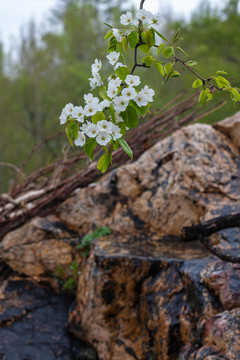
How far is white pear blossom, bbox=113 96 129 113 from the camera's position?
4.60 feet

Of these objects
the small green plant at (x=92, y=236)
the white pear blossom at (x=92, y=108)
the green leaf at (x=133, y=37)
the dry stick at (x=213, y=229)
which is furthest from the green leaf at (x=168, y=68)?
the small green plant at (x=92, y=236)

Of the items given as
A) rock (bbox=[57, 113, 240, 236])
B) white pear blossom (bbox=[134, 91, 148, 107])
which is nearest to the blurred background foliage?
rock (bbox=[57, 113, 240, 236])

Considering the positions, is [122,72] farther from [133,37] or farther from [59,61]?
[59,61]

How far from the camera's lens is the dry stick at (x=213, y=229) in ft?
7.70

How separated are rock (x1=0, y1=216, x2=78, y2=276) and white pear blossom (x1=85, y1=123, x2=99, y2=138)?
3.03 m

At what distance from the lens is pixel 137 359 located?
302 cm

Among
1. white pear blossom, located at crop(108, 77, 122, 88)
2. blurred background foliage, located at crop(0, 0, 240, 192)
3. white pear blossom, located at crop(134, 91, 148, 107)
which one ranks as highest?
blurred background foliage, located at crop(0, 0, 240, 192)

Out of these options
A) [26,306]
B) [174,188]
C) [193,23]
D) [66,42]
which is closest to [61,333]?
[26,306]

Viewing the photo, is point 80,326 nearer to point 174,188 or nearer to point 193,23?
point 174,188

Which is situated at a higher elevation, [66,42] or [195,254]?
[66,42]

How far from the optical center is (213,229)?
96.4 inches

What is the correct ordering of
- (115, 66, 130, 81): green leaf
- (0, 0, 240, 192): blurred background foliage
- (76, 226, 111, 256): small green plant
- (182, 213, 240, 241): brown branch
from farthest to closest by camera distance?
(0, 0, 240, 192): blurred background foliage < (76, 226, 111, 256): small green plant < (182, 213, 240, 241): brown branch < (115, 66, 130, 81): green leaf

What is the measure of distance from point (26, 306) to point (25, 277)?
1.70 feet

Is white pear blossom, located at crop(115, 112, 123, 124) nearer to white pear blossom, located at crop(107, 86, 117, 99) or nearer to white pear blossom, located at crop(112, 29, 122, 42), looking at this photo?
white pear blossom, located at crop(107, 86, 117, 99)
